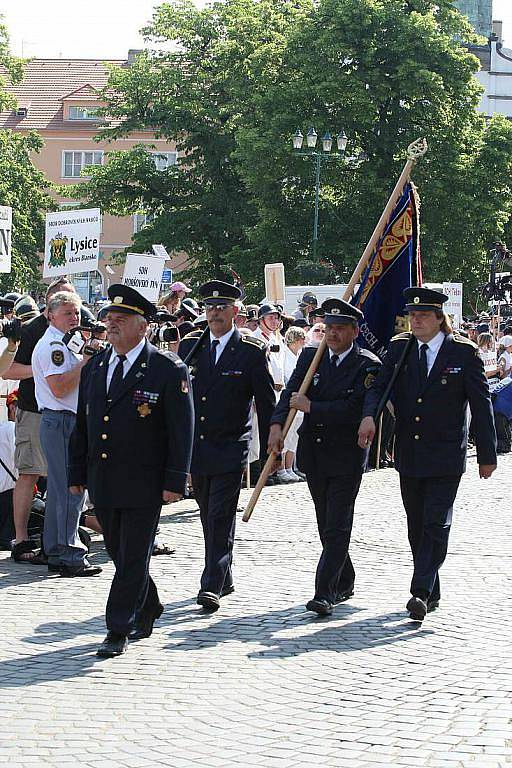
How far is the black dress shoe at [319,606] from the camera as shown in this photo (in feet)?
28.4

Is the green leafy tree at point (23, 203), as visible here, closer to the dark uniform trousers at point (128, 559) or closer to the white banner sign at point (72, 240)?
the white banner sign at point (72, 240)

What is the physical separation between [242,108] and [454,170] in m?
8.86

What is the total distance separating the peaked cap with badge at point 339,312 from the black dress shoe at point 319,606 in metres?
1.83

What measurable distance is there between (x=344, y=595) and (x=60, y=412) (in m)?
2.49

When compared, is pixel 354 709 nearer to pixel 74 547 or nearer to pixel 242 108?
→ pixel 74 547

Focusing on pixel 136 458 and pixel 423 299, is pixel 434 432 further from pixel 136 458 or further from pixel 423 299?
pixel 136 458

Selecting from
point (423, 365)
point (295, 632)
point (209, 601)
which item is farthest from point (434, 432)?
point (209, 601)

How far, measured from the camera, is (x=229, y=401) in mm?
9305

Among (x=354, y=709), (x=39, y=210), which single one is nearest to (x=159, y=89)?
(x=39, y=210)

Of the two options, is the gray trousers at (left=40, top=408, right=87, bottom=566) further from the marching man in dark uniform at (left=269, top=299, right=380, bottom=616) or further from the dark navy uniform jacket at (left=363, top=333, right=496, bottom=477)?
the dark navy uniform jacket at (left=363, top=333, right=496, bottom=477)

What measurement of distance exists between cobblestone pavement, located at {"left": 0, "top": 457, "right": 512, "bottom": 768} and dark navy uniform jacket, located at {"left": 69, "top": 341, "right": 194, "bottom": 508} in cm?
92

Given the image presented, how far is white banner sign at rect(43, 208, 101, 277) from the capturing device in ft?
59.3

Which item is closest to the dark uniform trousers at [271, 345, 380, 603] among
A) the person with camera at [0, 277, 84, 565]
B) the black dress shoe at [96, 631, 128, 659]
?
the black dress shoe at [96, 631, 128, 659]

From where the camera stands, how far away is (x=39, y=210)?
64.3 m
